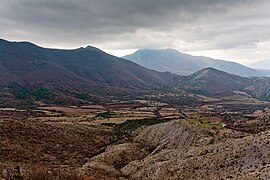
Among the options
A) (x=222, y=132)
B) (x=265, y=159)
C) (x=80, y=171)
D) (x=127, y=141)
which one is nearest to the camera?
(x=265, y=159)

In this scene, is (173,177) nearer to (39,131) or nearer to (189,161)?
(189,161)

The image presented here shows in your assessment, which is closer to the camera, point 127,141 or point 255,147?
point 255,147

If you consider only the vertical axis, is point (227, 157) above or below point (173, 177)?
above

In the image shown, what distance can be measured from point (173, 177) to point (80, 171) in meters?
20.7

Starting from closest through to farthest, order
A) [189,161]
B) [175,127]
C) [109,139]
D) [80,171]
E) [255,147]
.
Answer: [255,147] → [189,161] → [80,171] → [175,127] → [109,139]

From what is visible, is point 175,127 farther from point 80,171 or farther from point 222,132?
point 80,171

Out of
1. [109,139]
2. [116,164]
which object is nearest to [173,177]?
[116,164]

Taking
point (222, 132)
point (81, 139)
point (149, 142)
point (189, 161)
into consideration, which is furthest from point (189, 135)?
point (81, 139)

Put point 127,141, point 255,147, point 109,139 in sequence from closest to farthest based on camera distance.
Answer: point 255,147
point 127,141
point 109,139

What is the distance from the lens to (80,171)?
7138cm

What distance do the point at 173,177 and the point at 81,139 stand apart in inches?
2501

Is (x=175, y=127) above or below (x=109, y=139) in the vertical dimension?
above

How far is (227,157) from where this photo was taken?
203 ft

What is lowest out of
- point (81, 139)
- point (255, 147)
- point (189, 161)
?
point (81, 139)
